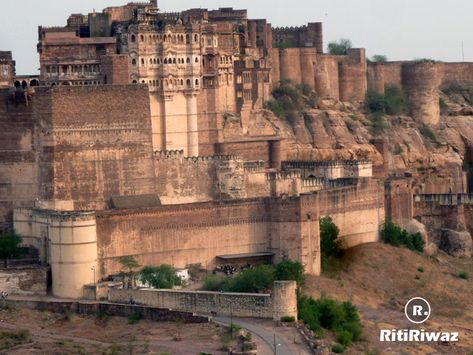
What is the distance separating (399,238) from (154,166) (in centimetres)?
1215

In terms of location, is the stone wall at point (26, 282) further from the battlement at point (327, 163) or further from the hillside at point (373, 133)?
the battlement at point (327, 163)

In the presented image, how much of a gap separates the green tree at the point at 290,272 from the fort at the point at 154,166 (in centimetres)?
166

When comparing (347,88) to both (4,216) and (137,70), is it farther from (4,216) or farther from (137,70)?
(4,216)

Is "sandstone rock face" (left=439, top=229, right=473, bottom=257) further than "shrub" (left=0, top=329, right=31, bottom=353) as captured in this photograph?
Yes

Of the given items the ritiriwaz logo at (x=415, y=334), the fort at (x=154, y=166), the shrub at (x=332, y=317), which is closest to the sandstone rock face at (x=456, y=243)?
the fort at (x=154, y=166)

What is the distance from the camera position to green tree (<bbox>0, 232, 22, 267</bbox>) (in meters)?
71.4

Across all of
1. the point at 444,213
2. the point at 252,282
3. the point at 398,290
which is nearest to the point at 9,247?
the point at 252,282

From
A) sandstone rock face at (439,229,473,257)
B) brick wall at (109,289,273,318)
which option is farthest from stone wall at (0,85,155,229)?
sandstone rock face at (439,229,473,257)

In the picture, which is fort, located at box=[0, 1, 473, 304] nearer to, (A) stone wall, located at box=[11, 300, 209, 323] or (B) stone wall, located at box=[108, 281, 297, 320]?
(A) stone wall, located at box=[11, 300, 209, 323]

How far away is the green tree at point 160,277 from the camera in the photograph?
68.2 metres

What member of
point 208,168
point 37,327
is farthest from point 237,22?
point 37,327

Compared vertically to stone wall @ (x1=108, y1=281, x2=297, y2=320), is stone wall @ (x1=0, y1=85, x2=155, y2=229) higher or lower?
higher

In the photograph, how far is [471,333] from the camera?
2763 inches

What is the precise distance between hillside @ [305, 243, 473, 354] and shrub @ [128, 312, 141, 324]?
797 cm
